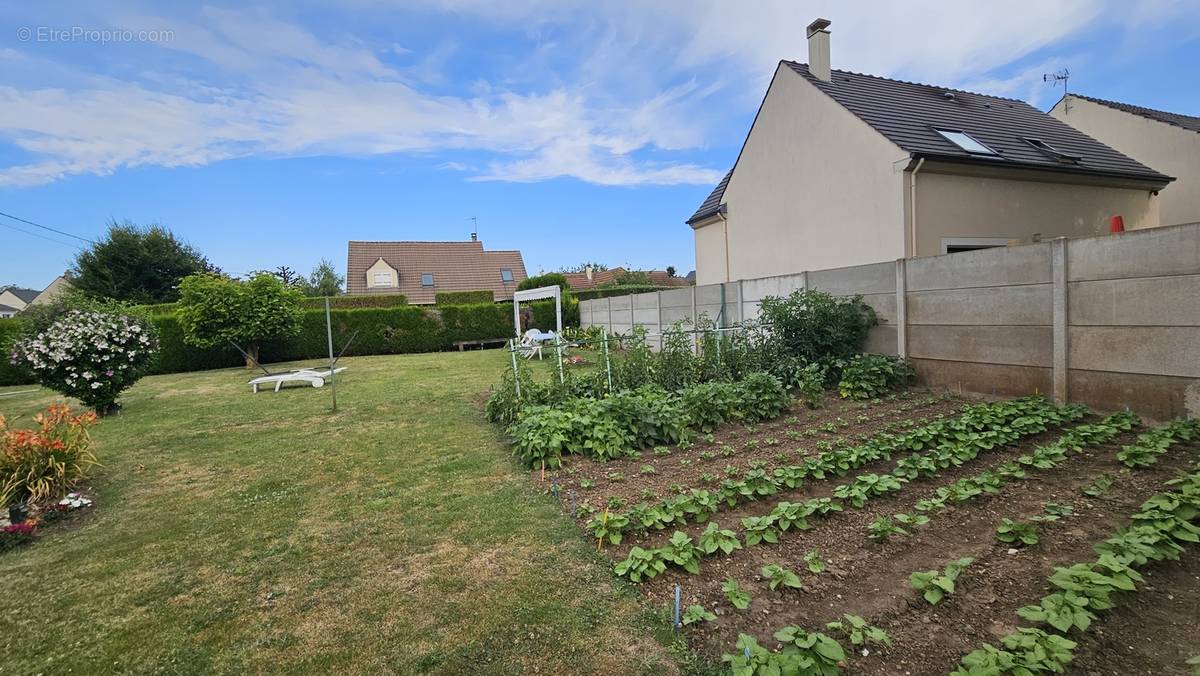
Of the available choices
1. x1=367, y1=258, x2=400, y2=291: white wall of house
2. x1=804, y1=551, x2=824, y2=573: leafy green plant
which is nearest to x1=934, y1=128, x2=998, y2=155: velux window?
x1=804, y1=551, x2=824, y2=573: leafy green plant

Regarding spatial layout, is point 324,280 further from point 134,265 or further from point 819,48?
point 819,48

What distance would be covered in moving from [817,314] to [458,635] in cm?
617

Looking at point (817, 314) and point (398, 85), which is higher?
point (398, 85)

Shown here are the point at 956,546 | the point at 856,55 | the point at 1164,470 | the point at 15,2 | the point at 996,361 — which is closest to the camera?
the point at 956,546

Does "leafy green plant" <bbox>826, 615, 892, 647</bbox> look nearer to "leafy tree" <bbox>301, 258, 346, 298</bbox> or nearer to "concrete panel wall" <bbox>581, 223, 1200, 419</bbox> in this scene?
"concrete panel wall" <bbox>581, 223, 1200, 419</bbox>

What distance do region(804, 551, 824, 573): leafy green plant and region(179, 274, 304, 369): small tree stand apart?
15657mm

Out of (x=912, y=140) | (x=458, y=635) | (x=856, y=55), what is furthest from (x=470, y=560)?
Result: (x=856, y=55)

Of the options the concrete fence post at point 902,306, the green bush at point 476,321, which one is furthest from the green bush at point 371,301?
the concrete fence post at point 902,306

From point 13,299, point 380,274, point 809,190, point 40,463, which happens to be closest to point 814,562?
point 40,463

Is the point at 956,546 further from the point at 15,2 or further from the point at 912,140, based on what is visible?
the point at 15,2

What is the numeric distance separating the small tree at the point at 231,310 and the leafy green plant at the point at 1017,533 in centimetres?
1629

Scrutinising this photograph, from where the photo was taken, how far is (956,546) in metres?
2.50

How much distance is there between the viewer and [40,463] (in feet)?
13.0

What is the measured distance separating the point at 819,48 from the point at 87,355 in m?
14.0
